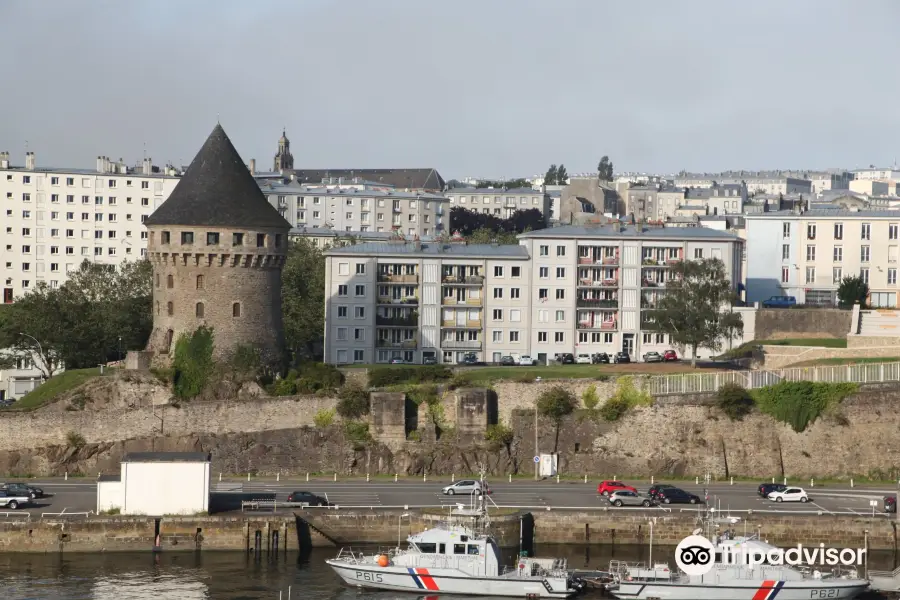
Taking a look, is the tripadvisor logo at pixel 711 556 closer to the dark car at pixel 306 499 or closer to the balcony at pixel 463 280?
the dark car at pixel 306 499

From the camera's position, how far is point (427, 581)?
6019 cm

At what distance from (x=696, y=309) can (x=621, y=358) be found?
7.55 metres

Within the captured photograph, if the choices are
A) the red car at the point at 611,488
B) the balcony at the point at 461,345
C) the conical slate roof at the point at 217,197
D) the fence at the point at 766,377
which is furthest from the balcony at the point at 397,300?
the red car at the point at 611,488

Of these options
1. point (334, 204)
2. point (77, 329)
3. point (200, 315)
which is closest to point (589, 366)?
point (200, 315)

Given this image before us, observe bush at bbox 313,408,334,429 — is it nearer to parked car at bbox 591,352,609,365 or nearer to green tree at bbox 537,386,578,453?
green tree at bbox 537,386,578,453

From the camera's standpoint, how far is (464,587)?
59906 millimetres

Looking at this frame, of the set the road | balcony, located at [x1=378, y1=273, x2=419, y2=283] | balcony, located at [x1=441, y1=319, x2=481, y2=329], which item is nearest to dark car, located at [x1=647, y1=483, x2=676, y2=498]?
the road

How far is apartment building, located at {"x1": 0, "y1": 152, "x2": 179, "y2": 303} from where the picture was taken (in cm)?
15750

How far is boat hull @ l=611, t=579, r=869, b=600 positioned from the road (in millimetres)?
9442

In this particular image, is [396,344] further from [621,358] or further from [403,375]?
[403,375]

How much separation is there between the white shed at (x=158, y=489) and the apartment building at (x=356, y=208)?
104m

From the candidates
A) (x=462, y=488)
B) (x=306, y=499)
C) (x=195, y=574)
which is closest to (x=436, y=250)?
(x=462, y=488)

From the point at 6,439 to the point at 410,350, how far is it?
29.9m

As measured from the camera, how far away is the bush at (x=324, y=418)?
82.4 metres
